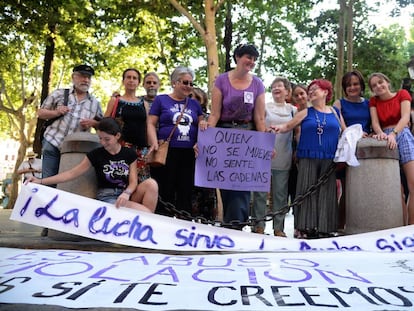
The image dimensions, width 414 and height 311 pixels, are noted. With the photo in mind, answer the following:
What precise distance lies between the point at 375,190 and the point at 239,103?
171cm

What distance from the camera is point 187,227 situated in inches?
170

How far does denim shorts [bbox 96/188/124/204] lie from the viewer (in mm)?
4461

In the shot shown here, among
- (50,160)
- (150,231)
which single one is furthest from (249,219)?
(50,160)

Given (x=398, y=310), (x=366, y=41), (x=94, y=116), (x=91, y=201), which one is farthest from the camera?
(x=366, y=41)

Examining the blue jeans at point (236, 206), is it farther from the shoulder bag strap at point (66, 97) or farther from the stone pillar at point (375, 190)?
the shoulder bag strap at point (66, 97)

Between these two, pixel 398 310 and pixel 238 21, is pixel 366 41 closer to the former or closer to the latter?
pixel 238 21

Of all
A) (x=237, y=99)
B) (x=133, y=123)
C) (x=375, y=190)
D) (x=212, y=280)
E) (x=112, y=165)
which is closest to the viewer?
(x=212, y=280)

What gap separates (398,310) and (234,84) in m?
2.97

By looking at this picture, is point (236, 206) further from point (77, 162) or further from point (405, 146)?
point (405, 146)

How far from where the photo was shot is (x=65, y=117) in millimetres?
5109

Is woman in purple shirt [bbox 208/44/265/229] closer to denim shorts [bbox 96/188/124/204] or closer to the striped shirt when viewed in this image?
denim shorts [bbox 96/188/124/204]

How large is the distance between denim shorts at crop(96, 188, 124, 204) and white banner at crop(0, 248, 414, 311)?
2.49 feet

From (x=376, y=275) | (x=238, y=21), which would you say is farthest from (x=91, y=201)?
(x=238, y=21)

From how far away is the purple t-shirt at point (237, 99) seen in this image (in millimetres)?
4664
